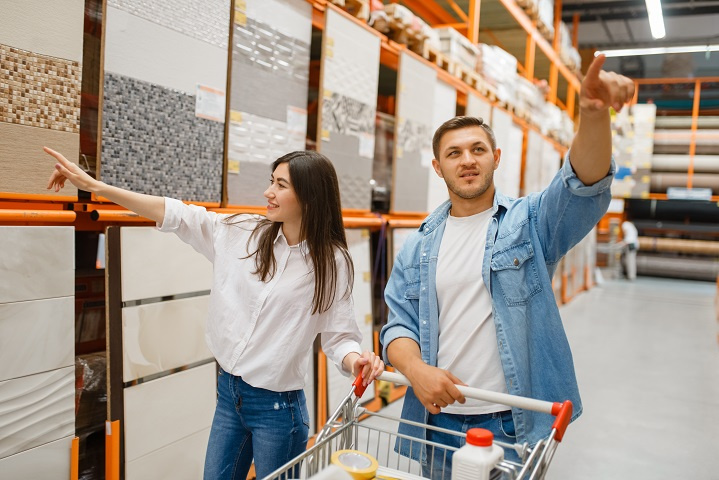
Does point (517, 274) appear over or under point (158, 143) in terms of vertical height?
Result: under

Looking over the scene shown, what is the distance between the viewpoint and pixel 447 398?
152 cm

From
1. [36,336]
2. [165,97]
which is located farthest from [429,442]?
[165,97]

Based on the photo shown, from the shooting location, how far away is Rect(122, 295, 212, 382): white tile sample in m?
2.47

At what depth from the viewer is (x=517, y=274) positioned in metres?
1.68

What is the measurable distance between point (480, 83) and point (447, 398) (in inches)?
202

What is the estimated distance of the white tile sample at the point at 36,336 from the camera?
2061mm

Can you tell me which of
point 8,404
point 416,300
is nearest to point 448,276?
point 416,300

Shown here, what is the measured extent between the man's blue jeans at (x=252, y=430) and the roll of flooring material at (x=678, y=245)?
15140 mm

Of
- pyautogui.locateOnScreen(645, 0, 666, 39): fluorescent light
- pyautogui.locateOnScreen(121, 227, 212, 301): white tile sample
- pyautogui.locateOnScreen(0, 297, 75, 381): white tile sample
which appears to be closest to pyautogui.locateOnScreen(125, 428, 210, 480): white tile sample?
pyautogui.locateOnScreen(0, 297, 75, 381): white tile sample

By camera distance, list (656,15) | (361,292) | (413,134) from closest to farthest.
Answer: (361,292)
(413,134)
(656,15)

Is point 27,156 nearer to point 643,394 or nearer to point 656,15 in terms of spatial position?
point 643,394

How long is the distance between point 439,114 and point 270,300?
3759 millimetres

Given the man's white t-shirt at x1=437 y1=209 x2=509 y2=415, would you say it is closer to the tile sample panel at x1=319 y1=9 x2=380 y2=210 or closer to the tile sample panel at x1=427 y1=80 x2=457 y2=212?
the tile sample panel at x1=319 y1=9 x2=380 y2=210

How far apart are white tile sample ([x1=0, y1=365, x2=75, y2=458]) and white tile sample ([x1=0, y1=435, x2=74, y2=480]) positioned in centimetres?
2
